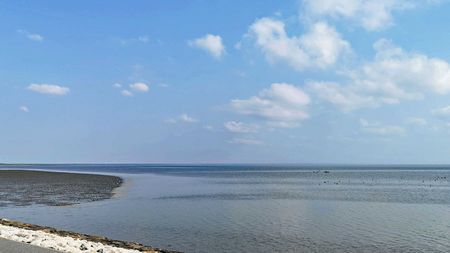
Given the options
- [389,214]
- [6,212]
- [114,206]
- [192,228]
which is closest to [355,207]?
[389,214]

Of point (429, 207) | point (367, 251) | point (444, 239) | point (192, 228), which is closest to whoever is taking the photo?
point (367, 251)

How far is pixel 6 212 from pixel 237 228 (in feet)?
60.8

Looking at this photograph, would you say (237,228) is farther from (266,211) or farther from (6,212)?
(6,212)

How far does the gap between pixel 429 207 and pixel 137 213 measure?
28.5 metres

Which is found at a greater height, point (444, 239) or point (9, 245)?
point (9, 245)

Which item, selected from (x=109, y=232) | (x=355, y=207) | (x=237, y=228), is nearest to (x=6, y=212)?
(x=109, y=232)

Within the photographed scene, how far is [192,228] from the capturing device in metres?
27.0

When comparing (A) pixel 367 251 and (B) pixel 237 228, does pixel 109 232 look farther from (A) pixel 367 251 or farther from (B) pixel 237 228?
(A) pixel 367 251

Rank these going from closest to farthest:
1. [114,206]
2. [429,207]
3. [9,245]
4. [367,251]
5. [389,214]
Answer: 1. [9,245]
2. [367,251]
3. [389,214]
4. [114,206]
5. [429,207]

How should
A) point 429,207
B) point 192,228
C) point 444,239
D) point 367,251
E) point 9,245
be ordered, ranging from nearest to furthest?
point 9,245, point 367,251, point 444,239, point 192,228, point 429,207

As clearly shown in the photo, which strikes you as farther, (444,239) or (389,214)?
(389,214)

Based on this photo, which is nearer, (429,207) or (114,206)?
(114,206)

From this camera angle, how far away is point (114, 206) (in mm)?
38625

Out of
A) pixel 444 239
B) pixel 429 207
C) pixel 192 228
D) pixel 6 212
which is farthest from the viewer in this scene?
pixel 429 207
